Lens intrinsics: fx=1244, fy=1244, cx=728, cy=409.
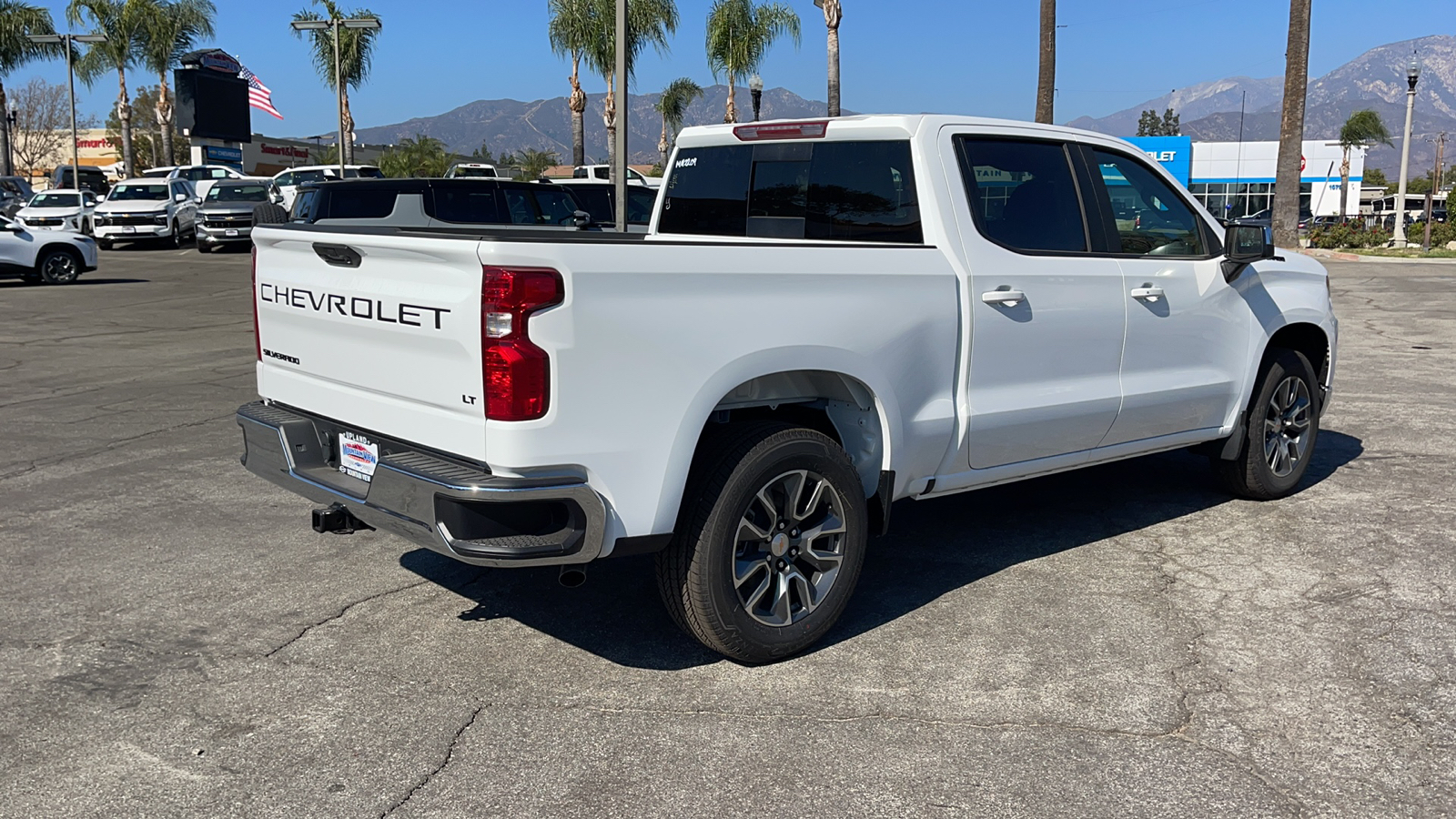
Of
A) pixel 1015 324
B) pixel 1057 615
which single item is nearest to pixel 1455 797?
pixel 1057 615

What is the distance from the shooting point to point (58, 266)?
23.0 meters

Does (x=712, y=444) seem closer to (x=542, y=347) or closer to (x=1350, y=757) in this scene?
(x=542, y=347)

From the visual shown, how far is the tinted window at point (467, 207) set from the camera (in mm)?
14695

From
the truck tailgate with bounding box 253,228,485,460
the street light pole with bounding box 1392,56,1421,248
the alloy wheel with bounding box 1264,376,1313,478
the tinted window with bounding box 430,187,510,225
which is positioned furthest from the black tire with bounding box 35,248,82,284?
the street light pole with bounding box 1392,56,1421,248

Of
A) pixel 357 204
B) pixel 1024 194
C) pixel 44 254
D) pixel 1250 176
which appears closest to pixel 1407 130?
pixel 1250 176

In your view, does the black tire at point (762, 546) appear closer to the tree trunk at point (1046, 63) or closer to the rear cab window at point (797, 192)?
the rear cab window at point (797, 192)

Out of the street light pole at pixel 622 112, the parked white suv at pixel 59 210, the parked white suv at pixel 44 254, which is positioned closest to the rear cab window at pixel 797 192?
the street light pole at pixel 622 112

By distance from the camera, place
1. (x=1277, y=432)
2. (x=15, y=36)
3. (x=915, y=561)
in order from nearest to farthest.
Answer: (x=915, y=561), (x=1277, y=432), (x=15, y=36)

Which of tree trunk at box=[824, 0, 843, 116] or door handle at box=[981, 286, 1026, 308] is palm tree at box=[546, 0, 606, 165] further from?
door handle at box=[981, 286, 1026, 308]

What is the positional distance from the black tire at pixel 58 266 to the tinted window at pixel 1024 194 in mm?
22096

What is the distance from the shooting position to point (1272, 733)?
390cm

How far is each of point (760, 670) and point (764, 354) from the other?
1.14m

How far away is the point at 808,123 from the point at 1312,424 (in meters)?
3.50

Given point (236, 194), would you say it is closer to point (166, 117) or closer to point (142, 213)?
point (142, 213)
